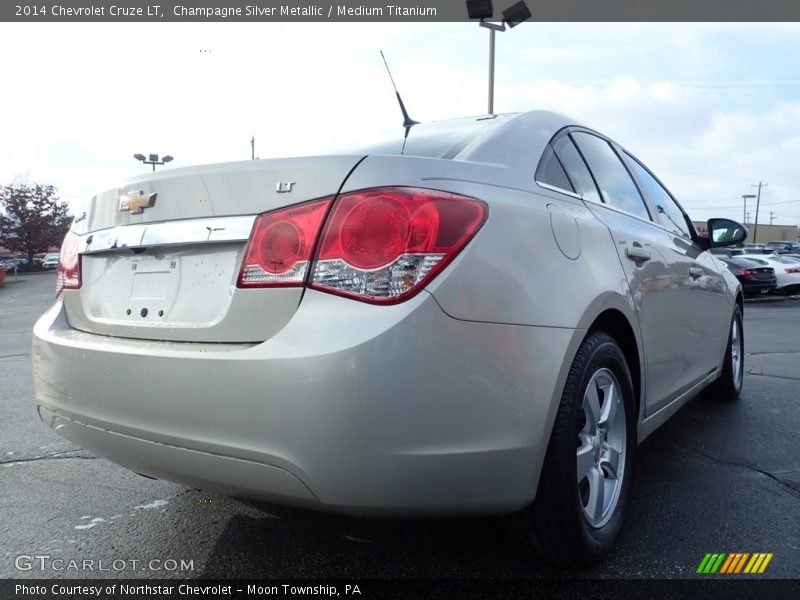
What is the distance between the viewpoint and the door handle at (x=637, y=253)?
8.27 ft

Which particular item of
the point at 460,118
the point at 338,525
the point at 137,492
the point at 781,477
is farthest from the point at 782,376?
the point at 137,492

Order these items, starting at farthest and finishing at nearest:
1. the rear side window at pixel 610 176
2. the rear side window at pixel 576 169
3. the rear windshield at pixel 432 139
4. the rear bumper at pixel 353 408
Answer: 1. the rear side window at pixel 610 176
2. the rear side window at pixel 576 169
3. the rear windshield at pixel 432 139
4. the rear bumper at pixel 353 408

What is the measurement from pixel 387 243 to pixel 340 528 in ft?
4.01

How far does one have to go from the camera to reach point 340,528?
7.73 ft

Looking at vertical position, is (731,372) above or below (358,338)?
below

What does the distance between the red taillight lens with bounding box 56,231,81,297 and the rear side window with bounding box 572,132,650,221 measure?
6.51 ft
